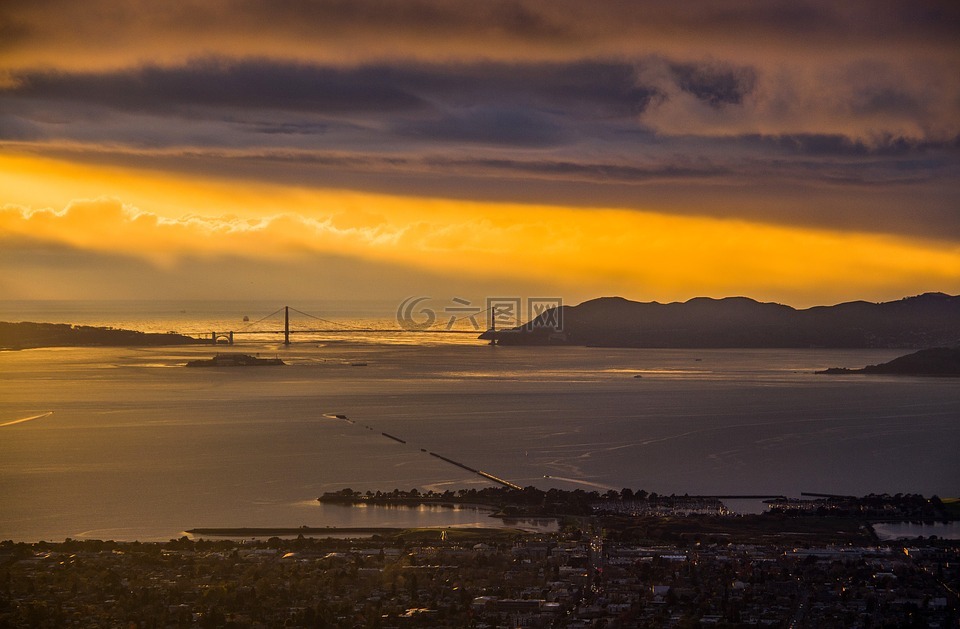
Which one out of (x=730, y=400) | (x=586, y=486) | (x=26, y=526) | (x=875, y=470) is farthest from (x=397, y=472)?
(x=730, y=400)

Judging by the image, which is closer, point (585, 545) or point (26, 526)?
point (585, 545)

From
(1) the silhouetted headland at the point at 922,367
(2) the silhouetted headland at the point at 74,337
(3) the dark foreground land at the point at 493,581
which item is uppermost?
(2) the silhouetted headland at the point at 74,337

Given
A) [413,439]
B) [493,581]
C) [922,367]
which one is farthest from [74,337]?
[493,581]

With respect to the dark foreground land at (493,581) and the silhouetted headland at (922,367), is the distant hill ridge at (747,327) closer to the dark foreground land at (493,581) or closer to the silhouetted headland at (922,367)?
the silhouetted headland at (922,367)

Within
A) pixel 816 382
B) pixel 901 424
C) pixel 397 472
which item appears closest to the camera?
pixel 397 472

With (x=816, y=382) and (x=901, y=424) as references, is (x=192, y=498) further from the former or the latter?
(x=816, y=382)

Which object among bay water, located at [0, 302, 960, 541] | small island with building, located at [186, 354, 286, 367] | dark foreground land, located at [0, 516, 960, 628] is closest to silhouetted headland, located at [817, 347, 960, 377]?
bay water, located at [0, 302, 960, 541]

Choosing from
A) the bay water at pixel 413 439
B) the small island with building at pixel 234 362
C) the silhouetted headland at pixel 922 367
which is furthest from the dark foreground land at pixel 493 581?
the small island with building at pixel 234 362
